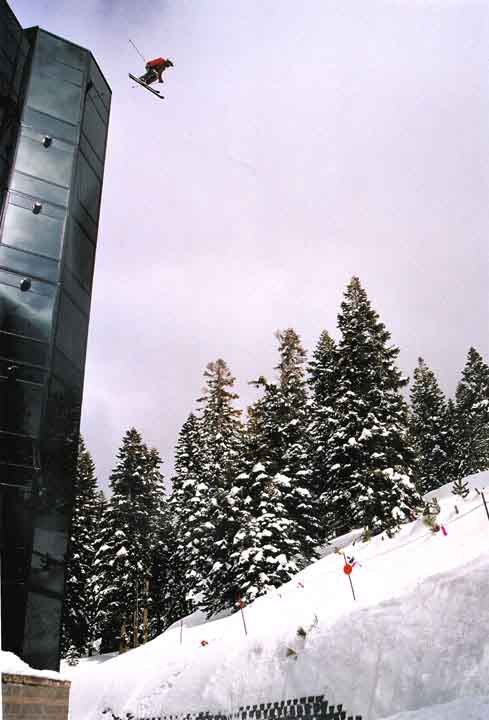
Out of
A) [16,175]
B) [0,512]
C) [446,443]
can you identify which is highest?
[446,443]

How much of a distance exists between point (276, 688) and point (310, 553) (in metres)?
17.0

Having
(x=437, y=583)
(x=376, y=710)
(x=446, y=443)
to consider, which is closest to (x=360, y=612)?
(x=437, y=583)

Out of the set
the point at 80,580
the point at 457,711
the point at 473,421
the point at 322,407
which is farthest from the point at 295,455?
the point at 457,711

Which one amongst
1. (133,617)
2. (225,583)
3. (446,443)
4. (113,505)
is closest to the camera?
(225,583)

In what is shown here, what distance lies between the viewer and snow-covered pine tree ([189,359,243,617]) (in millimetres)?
27953

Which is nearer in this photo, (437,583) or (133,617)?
(437,583)

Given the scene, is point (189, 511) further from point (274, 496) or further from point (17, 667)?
point (17, 667)

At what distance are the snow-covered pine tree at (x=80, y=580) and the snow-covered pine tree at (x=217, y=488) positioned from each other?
6.76 m

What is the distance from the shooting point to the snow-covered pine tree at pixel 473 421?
40.7 metres

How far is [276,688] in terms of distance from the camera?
11.8 meters

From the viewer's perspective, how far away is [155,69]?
16.2 metres

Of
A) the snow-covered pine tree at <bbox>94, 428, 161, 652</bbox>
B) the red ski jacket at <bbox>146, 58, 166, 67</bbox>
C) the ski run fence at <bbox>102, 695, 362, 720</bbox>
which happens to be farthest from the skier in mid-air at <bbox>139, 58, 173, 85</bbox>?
the snow-covered pine tree at <bbox>94, 428, 161, 652</bbox>

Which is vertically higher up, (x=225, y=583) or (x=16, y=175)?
(x=16, y=175)

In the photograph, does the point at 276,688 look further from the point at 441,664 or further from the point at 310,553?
the point at 310,553
